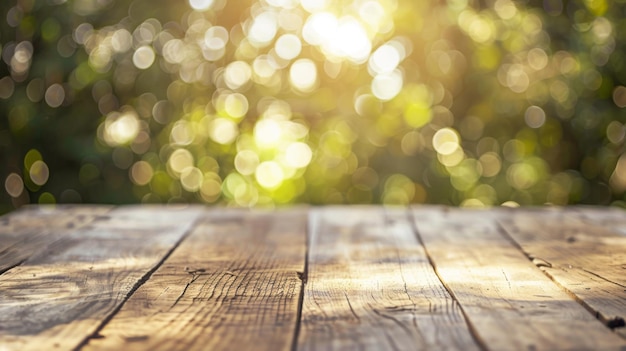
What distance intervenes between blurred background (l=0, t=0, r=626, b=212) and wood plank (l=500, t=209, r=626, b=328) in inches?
52.5

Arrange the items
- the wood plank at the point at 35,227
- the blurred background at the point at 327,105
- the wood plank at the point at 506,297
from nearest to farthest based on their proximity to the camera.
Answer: the wood plank at the point at 506,297 < the wood plank at the point at 35,227 < the blurred background at the point at 327,105

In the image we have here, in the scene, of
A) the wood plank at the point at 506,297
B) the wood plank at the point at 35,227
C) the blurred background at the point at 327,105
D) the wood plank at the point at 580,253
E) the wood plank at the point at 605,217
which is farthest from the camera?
the blurred background at the point at 327,105

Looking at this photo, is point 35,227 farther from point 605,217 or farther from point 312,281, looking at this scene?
point 605,217

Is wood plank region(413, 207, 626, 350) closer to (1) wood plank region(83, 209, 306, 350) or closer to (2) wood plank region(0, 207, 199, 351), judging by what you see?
(1) wood plank region(83, 209, 306, 350)

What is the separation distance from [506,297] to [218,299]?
32cm

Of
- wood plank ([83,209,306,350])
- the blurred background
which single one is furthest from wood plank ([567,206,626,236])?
the blurred background

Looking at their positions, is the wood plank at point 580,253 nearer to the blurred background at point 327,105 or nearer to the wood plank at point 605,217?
the wood plank at point 605,217

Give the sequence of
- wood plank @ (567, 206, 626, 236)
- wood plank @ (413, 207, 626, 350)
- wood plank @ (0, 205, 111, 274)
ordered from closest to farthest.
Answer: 1. wood plank @ (413, 207, 626, 350)
2. wood plank @ (0, 205, 111, 274)
3. wood plank @ (567, 206, 626, 236)

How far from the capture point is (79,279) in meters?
1.04

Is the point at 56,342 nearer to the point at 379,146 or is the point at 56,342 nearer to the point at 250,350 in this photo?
the point at 250,350

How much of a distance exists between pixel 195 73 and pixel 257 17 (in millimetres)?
307

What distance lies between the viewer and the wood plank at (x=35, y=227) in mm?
1251

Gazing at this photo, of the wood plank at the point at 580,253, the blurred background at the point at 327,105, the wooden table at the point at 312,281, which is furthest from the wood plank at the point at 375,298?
the blurred background at the point at 327,105

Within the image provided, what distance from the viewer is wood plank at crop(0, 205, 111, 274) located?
1.25 m
